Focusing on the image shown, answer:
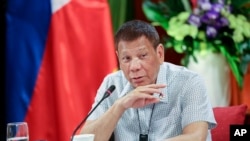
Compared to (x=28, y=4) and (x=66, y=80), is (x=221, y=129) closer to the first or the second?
(x=66, y=80)

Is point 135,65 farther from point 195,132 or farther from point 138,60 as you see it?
point 195,132

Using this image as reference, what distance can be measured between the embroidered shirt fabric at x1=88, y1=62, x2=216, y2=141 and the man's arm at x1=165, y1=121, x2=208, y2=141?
36 mm

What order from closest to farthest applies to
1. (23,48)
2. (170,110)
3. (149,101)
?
(149,101) → (170,110) → (23,48)

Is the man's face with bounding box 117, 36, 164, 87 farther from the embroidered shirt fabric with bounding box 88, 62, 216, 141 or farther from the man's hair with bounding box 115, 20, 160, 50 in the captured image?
the embroidered shirt fabric with bounding box 88, 62, 216, 141

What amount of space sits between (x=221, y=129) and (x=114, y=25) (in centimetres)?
154

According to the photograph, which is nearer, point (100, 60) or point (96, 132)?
point (96, 132)

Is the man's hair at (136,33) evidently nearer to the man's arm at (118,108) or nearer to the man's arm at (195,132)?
the man's arm at (118,108)

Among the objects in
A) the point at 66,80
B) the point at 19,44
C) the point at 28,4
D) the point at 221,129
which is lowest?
the point at 221,129

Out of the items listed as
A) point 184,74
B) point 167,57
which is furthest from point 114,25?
point 184,74

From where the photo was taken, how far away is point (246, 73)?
410 cm

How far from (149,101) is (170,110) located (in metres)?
0.25

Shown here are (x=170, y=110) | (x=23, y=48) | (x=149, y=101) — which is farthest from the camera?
(x=23, y=48)

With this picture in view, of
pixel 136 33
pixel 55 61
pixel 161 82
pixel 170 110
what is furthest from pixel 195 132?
pixel 55 61

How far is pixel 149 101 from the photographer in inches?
101
